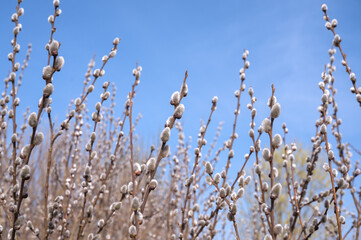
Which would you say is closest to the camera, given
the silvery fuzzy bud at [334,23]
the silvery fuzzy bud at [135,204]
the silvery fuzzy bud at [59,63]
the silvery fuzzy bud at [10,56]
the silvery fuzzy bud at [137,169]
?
the silvery fuzzy bud at [135,204]

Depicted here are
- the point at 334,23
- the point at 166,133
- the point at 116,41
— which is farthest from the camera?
the point at 334,23

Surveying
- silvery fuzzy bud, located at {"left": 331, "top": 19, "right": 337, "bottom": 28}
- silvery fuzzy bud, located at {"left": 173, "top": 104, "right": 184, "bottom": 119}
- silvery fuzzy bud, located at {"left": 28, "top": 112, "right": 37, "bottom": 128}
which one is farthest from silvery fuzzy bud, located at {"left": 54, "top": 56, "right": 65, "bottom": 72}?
silvery fuzzy bud, located at {"left": 331, "top": 19, "right": 337, "bottom": 28}

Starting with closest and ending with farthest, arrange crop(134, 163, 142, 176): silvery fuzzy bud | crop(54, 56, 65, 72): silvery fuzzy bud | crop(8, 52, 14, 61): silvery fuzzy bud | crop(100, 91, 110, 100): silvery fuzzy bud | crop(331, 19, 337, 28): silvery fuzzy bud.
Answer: crop(134, 163, 142, 176): silvery fuzzy bud, crop(54, 56, 65, 72): silvery fuzzy bud, crop(100, 91, 110, 100): silvery fuzzy bud, crop(8, 52, 14, 61): silvery fuzzy bud, crop(331, 19, 337, 28): silvery fuzzy bud

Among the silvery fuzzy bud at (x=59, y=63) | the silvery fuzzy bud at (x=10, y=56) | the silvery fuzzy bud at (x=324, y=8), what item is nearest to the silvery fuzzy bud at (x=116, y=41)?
the silvery fuzzy bud at (x=10, y=56)

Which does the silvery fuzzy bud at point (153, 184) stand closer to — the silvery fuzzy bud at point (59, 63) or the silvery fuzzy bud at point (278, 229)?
the silvery fuzzy bud at point (278, 229)

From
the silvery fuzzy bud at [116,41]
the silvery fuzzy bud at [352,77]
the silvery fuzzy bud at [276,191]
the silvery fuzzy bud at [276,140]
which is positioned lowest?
the silvery fuzzy bud at [276,191]

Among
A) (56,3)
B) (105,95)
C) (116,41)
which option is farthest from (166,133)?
(56,3)

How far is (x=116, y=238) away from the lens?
5168 millimetres

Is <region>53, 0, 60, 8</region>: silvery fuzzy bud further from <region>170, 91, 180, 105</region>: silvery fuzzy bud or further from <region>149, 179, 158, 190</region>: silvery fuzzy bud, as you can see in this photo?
<region>149, 179, 158, 190</region>: silvery fuzzy bud

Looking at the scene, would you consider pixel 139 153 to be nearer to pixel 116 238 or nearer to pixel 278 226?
pixel 116 238

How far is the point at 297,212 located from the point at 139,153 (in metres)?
8.04

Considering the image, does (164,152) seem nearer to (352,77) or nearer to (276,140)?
(276,140)

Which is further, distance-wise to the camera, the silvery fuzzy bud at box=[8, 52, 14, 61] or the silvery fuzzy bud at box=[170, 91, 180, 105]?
the silvery fuzzy bud at box=[8, 52, 14, 61]

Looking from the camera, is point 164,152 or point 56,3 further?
point 56,3
